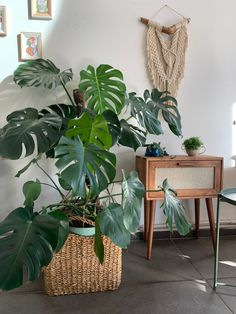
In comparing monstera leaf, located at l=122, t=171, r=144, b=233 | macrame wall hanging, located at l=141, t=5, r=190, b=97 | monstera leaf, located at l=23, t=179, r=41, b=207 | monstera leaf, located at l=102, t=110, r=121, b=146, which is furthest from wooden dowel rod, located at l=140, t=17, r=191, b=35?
monstera leaf, located at l=23, t=179, r=41, b=207

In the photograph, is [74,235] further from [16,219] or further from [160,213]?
[160,213]

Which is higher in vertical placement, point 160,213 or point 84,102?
point 84,102

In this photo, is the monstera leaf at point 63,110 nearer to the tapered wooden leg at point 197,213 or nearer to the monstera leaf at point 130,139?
the monstera leaf at point 130,139

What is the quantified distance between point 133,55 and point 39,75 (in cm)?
79

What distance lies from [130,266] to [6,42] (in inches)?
72.0

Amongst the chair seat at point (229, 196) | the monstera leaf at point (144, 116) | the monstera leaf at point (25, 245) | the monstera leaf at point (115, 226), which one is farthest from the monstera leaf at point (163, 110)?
the monstera leaf at point (25, 245)

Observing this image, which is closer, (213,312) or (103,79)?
(213,312)

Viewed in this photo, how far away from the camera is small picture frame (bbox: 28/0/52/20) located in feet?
7.04

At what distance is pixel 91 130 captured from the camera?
4.50 feet

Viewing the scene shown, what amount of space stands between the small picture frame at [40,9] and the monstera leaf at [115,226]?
5.13ft

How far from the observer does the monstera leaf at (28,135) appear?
4.58 feet

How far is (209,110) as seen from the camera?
97.0 inches

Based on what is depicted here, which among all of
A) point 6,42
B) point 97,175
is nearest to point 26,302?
point 97,175

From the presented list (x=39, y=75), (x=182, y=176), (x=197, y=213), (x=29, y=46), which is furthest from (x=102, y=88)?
(x=197, y=213)
